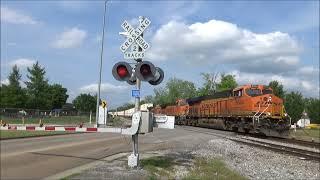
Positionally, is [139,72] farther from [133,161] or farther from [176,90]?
[176,90]

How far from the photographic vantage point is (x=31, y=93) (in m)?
91.4

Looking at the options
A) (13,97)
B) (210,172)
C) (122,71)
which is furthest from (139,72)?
(13,97)

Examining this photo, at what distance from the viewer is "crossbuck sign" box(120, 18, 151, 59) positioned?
14281 millimetres

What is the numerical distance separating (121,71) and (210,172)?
4.58 m

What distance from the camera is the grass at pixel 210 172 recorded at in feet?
47.9

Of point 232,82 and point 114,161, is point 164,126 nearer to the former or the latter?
point 114,161

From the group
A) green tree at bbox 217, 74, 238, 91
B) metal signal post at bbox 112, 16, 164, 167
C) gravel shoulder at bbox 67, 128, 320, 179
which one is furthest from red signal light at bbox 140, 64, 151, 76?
green tree at bbox 217, 74, 238, 91

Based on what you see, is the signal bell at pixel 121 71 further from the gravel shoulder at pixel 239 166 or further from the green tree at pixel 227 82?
the green tree at pixel 227 82

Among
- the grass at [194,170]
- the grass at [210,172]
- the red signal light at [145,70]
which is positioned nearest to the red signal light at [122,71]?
the red signal light at [145,70]

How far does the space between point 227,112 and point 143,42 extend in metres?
29.4

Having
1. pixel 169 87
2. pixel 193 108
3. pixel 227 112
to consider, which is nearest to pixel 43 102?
pixel 193 108

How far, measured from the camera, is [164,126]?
14.4m

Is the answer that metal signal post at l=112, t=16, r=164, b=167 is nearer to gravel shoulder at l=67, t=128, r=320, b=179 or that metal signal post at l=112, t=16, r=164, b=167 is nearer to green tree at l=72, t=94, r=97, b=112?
gravel shoulder at l=67, t=128, r=320, b=179

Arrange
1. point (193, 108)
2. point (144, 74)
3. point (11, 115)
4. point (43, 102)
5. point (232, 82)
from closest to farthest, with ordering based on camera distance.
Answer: point (144, 74)
point (11, 115)
point (193, 108)
point (43, 102)
point (232, 82)
